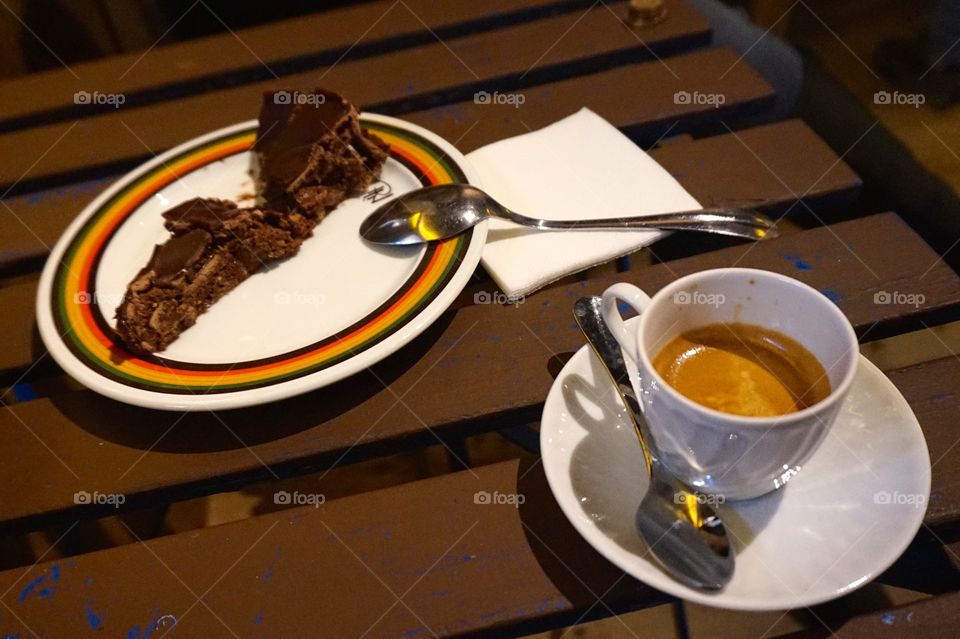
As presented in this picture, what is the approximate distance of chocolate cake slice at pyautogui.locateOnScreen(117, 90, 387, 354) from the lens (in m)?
1.02

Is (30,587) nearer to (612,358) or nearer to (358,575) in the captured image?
(358,575)

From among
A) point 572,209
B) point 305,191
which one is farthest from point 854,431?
point 305,191

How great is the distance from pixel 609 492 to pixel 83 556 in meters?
0.62

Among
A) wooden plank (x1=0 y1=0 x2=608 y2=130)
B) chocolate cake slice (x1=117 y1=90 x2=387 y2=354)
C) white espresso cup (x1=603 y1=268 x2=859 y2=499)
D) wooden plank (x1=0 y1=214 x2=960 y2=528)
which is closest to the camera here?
white espresso cup (x1=603 y1=268 x2=859 y2=499)

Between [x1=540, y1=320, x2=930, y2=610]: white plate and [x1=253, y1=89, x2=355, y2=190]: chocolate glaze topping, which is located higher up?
[x1=253, y1=89, x2=355, y2=190]: chocolate glaze topping

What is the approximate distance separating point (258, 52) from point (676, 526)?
1458 millimetres

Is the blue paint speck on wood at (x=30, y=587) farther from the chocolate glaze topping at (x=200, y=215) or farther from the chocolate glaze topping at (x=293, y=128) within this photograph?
the chocolate glaze topping at (x=293, y=128)

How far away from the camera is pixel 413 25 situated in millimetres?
1649

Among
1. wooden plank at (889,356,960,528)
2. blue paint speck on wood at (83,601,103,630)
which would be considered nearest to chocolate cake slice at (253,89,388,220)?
blue paint speck on wood at (83,601,103,630)

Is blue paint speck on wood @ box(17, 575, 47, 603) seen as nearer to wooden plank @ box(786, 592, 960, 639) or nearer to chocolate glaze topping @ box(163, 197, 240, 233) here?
chocolate glaze topping @ box(163, 197, 240, 233)

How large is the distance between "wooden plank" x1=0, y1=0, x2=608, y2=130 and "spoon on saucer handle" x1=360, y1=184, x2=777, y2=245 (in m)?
0.67

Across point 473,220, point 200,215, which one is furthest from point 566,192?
point 200,215

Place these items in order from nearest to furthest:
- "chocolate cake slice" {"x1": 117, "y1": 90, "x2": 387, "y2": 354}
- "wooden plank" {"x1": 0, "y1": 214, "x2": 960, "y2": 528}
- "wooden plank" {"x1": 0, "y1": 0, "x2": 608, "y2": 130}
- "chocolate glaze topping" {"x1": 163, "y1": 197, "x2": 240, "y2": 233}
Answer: "wooden plank" {"x1": 0, "y1": 214, "x2": 960, "y2": 528}
"chocolate cake slice" {"x1": 117, "y1": 90, "x2": 387, "y2": 354}
"chocolate glaze topping" {"x1": 163, "y1": 197, "x2": 240, "y2": 233}
"wooden plank" {"x1": 0, "y1": 0, "x2": 608, "y2": 130}

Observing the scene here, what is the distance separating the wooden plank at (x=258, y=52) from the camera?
160 centimetres
